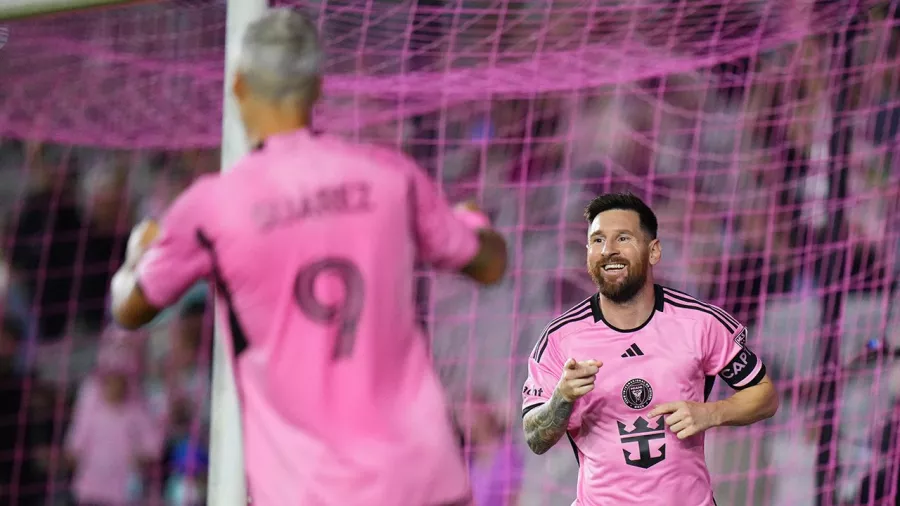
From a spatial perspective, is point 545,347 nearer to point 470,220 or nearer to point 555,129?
point 470,220

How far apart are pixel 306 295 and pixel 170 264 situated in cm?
20

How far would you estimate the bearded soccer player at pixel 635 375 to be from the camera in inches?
107

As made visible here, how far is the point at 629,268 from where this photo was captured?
2820 mm

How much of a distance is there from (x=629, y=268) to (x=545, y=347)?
298 millimetres

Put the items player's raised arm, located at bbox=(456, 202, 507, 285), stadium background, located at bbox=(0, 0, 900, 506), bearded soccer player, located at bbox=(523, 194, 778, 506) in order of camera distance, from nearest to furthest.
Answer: player's raised arm, located at bbox=(456, 202, 507, 285) < bearded soccer player, located at bbox=(523, 194, 778, 506) < stadium background, located at bbox=(0, 0, 900, 506)

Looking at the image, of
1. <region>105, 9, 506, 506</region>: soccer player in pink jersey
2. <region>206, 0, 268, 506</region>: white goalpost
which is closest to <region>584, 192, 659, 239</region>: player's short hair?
<region>206, 0, 268, 506</region>: white goalpost

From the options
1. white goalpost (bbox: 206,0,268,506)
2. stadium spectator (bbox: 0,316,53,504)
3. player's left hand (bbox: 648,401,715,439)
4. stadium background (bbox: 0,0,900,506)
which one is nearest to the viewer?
white goalpost (bbox: 206,0,268,506)

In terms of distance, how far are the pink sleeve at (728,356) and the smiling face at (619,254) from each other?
0.67 ft

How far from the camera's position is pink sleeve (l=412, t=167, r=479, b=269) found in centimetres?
173

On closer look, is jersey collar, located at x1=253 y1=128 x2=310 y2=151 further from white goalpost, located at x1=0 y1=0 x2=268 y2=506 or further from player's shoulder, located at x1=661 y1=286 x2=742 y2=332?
player's shoulder, located at x1=661 y1=286 x2=742 y2=332

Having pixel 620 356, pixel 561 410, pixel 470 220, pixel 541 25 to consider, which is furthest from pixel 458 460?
pixel 541 25

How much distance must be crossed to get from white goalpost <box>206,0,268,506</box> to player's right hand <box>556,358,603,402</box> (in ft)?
2.27

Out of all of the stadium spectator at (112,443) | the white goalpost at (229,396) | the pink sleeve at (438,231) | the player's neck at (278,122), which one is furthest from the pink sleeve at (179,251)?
the stadium spectator at (112,443)

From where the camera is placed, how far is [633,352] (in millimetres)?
2807
